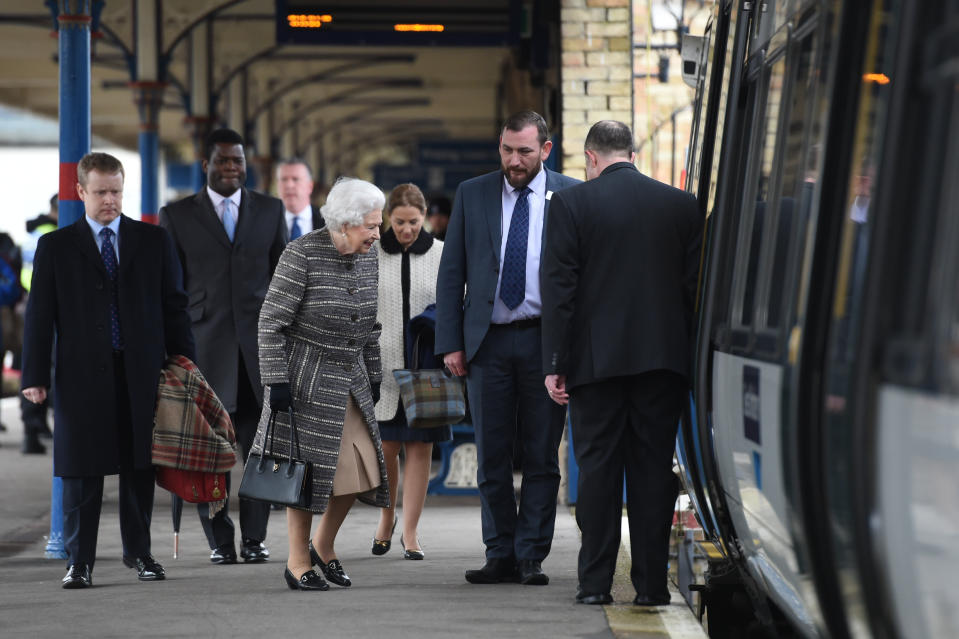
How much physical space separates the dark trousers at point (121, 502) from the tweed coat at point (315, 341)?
0.73 m

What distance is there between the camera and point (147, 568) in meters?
6.91

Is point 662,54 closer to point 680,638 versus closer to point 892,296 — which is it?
point 680,638

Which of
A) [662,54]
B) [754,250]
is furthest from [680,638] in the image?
[662,54]

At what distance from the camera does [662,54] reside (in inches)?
474

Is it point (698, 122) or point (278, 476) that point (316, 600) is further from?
point (698, 122)

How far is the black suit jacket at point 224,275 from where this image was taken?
7.89 meters

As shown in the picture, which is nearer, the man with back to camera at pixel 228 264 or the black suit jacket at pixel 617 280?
Result: the black suit jacket at pixel 617 280

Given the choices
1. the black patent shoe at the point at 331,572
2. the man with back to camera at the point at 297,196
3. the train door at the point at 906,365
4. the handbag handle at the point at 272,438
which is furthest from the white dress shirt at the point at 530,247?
the train door at the point at 906,365

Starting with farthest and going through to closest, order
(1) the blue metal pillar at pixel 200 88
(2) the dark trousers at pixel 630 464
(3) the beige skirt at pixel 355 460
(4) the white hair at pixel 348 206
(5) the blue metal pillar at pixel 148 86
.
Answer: (1) the blue metal pillar at pixel 200 88
(5) the blue metal pillar at pixel 148 86
(3) the beige skirt at pixel 355 460
(4) the white hair at pixel 348 206
(2) the dark trousers at pixel 630 464

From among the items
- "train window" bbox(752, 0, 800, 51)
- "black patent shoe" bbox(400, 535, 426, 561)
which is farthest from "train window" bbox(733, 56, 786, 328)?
"black patent shoe" bbox(400, 535, 426, 561)

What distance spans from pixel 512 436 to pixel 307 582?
1.04 meters

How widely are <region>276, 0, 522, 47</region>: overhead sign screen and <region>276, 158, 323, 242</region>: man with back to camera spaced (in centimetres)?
338

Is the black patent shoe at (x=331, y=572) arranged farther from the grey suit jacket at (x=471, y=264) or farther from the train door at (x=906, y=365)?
the train door at (x=906, y=365)

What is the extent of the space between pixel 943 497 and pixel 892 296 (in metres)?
0.44
